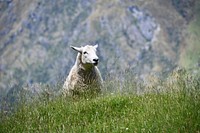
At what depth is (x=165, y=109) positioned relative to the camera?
28.5ft

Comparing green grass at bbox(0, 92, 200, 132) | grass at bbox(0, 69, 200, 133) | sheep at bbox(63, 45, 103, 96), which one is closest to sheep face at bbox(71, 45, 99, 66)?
sheep at bbox(63, 45, 103, 96)

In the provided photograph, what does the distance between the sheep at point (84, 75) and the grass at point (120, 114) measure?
327cm

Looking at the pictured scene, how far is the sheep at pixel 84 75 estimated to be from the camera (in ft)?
47.8

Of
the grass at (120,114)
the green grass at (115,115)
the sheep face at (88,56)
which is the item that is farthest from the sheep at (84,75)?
the green grass at (115,115)

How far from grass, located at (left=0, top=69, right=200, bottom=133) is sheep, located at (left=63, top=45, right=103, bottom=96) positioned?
327cm

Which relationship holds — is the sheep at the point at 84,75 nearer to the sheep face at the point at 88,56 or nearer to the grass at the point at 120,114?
the sheep face at the point at 88,56

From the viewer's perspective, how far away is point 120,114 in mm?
9734

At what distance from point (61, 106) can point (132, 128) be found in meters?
2.71

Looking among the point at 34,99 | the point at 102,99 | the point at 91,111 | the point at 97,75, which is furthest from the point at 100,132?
the point at 97,75

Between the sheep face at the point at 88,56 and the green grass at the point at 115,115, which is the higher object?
the sheep face at the point at 88,56

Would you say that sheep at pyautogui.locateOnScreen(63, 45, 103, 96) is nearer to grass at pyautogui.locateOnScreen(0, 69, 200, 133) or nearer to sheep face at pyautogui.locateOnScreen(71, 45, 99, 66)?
sheep face at pyautogui.locateOnScreen(71, 45, 99, 66)

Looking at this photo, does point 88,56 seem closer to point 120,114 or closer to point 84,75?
point 84,75

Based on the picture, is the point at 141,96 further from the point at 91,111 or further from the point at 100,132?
the point at 100,132

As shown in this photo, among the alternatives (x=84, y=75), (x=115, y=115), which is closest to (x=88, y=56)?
(x=84, y=75)
